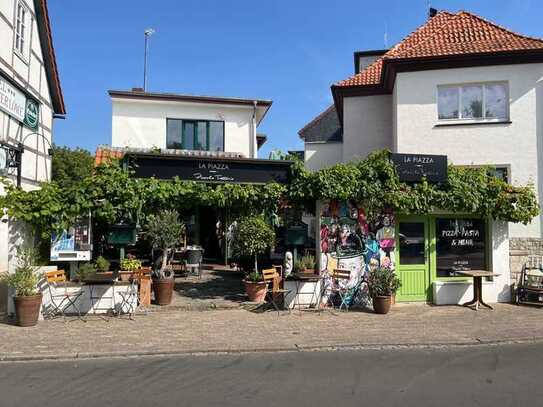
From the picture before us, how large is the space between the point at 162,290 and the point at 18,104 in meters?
6.20

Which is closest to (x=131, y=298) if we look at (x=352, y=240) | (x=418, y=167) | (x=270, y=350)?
(x=270, y=350)

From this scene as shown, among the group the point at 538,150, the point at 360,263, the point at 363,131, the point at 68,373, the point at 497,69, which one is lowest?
the point at 68,373

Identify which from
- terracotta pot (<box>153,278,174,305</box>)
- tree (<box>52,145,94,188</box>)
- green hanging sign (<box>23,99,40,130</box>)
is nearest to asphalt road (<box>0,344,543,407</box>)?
terracotta pot (<box>153,278,174,305</box>)

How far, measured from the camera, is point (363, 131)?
698 inches

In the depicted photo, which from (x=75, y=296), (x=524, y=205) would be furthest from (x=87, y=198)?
(x=524, y=205)

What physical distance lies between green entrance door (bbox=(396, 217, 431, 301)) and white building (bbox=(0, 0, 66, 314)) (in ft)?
28.6

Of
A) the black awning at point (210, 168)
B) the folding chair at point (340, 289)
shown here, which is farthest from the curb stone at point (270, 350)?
the black awning at point (210, 168)

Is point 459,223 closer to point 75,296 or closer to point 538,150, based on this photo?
point 538,150

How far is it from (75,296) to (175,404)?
5.95m

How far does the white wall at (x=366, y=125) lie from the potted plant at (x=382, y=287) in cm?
732

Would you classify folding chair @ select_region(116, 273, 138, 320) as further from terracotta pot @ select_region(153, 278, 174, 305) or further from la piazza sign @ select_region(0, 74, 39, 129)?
la piazza sign @ select_region(0, 74, 39, 129)

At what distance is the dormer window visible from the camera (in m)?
14.1

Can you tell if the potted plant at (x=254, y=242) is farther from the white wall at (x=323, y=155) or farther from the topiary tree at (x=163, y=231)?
the white wall at (x=323, y=155)

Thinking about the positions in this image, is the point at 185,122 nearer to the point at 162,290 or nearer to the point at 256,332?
the point at 162,290
